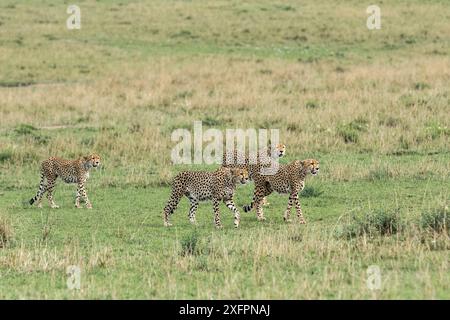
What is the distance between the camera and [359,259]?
9.96 metres

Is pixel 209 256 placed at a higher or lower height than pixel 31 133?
lower

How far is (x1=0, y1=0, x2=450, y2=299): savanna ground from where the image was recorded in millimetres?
9719

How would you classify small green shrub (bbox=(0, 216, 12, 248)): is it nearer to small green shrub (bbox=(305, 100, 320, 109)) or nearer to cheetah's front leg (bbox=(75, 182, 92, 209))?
cheetah's front leg (bbox=(75, 182, 92, 209))

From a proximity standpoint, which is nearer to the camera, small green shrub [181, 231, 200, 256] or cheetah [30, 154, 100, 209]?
small green shrub [181, 231, 200, 256]

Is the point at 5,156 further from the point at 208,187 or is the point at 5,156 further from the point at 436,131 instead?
the point at 436,131

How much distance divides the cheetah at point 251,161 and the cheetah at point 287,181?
187mm

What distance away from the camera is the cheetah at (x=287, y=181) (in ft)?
43.7

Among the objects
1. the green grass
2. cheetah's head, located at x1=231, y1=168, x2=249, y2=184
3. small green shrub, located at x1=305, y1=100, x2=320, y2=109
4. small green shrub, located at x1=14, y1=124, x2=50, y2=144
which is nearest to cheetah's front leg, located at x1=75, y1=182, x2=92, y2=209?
the green grass

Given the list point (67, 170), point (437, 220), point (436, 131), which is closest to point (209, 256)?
point (437, 220)

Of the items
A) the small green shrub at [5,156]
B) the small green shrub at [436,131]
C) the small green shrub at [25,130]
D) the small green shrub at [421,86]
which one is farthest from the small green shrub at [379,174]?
the small green shrub at [421,86]

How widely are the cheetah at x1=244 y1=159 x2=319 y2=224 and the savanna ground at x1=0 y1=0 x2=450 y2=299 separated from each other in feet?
1.17

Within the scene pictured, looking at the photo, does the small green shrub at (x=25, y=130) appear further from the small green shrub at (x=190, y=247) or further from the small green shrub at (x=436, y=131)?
the small green shrub at (x=190, y=247)

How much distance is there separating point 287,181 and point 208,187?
122cm

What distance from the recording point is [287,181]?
44.2 feet
